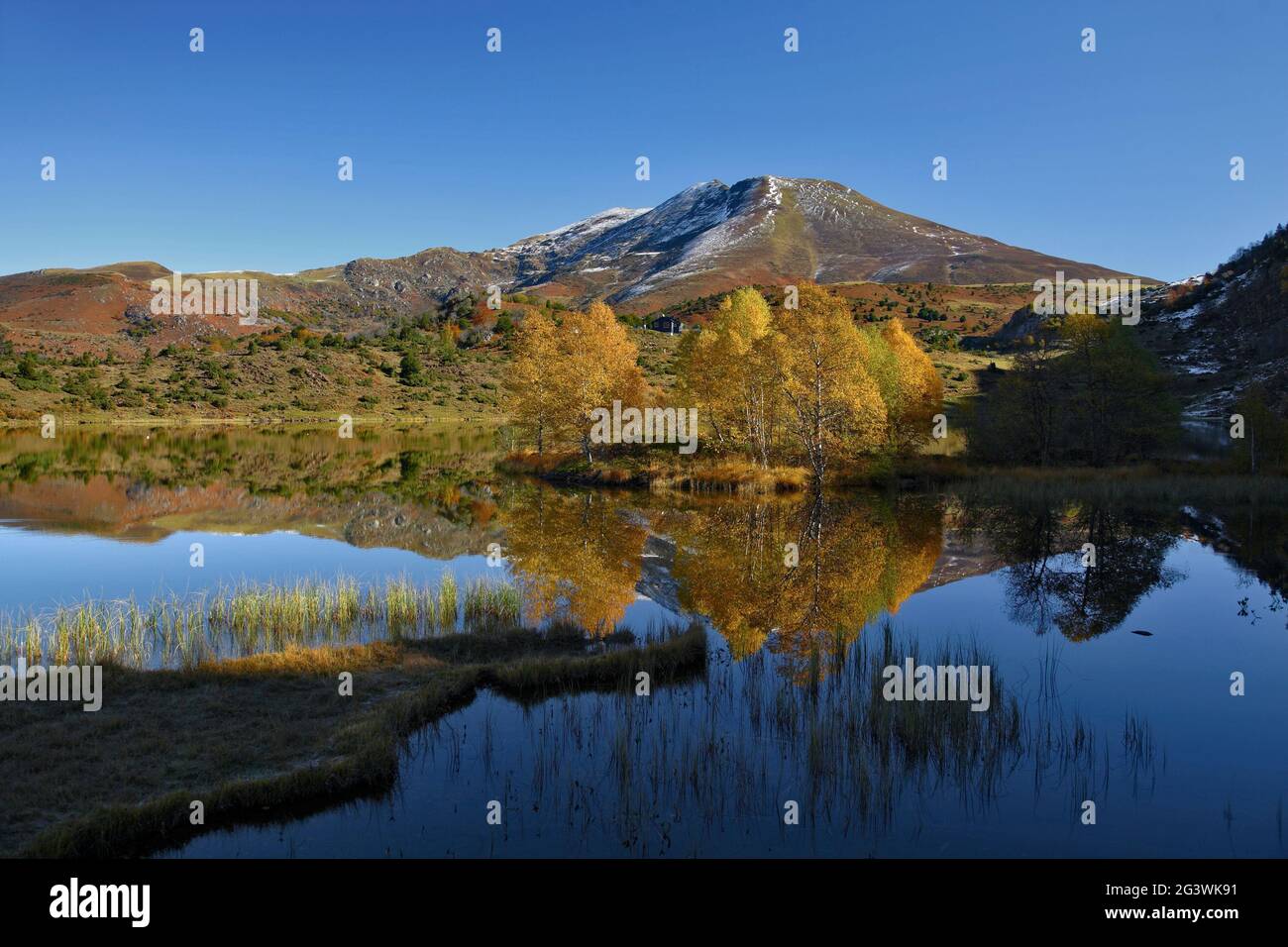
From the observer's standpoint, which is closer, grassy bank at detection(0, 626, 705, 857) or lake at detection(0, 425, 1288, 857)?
grassy bank at detection(0, 626, 705, 857)

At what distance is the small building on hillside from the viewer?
6570 inches

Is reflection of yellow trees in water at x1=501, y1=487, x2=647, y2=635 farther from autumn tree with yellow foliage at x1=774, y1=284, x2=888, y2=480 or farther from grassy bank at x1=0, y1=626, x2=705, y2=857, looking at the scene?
autumn tree with yellow foliage at x1=774, y1=284, x2=888, y2=480

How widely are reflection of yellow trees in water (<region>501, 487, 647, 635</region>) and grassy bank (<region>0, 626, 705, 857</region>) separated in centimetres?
295

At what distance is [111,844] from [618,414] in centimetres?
4890

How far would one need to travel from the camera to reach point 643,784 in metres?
9.38

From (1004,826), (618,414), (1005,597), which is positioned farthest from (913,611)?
(618,414)

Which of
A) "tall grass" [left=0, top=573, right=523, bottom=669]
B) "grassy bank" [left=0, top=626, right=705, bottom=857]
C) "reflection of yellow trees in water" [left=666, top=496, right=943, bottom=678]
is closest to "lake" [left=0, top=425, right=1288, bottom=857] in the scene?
"reflection of yellow trees in water" [left=666, top=496, right=943, bottom=678]

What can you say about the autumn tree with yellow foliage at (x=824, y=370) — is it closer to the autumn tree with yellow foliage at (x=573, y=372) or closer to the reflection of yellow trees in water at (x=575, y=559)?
the reflection of yellow trees in water at (x=575, y=559)

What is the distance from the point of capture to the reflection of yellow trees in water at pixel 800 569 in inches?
647

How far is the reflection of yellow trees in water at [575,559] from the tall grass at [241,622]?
1.27 m

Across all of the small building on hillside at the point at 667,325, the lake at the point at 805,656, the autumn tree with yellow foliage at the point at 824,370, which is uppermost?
the small building on hillside at the point at 667,325

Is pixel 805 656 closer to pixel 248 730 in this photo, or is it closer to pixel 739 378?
pixel 248 730

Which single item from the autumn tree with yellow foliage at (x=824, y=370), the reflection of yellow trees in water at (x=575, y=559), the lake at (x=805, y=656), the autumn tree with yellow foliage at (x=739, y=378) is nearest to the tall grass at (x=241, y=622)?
the lake at (x=805, y=656)
